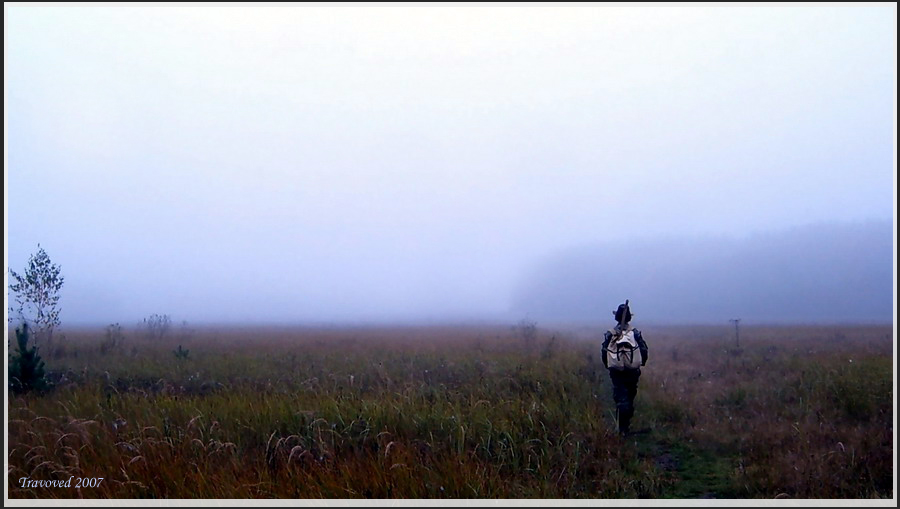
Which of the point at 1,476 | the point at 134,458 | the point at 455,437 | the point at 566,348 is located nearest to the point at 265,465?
the point at 134,458

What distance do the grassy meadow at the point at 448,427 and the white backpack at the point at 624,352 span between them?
836mm

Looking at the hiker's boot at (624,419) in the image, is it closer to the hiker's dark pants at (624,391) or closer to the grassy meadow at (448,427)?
the hiker's dark pants at (624,391)

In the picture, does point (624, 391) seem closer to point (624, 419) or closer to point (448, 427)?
point (624, 419)

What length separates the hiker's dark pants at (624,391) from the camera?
7746 millimetres

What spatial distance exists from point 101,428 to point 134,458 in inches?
63.8

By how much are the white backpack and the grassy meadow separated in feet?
2.74

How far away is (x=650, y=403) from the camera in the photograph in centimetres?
942

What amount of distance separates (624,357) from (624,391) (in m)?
0.51

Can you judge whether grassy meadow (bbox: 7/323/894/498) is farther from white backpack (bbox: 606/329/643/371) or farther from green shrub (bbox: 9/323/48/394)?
white backpack (bbox: 606/329/643/371)

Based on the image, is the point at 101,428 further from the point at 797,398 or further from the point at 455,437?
the point at 797,398

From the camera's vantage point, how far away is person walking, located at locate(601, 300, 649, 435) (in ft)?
25.1

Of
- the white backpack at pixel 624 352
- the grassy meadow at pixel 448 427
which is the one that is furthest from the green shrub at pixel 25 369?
the white backpack at pixel 624 352

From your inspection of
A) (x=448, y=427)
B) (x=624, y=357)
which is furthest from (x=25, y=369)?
(x=624, y=357)

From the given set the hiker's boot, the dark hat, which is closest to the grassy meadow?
the hiker's boot
